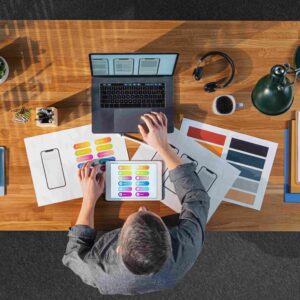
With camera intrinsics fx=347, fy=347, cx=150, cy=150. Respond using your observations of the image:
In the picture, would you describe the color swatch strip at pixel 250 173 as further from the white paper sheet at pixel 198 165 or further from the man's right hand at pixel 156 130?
the man's right hand at pixel 156 130

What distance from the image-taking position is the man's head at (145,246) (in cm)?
94

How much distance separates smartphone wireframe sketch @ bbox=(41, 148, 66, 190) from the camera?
125cm

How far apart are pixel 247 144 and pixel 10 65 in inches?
35.5

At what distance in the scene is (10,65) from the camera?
4.09 feet

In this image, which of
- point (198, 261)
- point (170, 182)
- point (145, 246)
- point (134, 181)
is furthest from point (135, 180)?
point (198, 261)

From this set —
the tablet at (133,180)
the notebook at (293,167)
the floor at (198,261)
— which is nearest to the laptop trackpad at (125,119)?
the tablet at (133,180)

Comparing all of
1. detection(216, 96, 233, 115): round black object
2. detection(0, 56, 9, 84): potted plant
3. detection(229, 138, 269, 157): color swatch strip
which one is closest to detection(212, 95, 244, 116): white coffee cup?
detection(216, 96, 233, 115): round black object

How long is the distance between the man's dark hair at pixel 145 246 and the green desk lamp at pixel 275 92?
1.60 feet

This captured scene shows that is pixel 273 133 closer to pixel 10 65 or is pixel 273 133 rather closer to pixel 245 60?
pixel 245 60

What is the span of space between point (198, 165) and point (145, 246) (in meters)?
0.42
